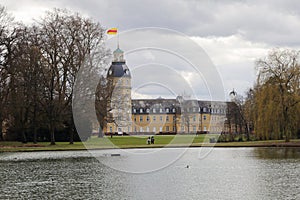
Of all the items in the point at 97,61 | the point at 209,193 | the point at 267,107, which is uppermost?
the point at 97,61

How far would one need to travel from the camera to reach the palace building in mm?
63125

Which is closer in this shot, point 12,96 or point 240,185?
point 240,185

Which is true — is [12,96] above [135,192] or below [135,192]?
above

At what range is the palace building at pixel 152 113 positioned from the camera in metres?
63.1

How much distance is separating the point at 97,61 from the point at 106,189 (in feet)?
124

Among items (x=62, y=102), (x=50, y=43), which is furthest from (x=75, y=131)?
(x=50, y=43)

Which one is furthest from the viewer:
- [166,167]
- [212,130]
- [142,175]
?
[212,130]

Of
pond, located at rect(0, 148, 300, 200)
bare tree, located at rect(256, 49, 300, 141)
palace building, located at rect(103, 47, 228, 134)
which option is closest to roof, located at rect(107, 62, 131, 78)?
palace building, located at rect(103, 47, 228, 134)

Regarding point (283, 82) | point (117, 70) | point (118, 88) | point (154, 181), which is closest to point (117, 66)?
point (117, 70)

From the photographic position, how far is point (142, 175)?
1025 inches

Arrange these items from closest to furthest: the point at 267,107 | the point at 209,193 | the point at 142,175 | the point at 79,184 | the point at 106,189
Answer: the point at 209,193
the point at 106,189
the point at 79,184
the point at 142,175
the point at 267,107

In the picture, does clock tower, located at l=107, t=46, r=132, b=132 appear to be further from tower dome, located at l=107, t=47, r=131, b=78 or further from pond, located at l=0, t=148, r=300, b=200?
pond, located at l=0, t=148, r=300, b=200

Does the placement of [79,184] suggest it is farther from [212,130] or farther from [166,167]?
[212,130]

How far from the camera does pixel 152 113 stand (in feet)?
503
